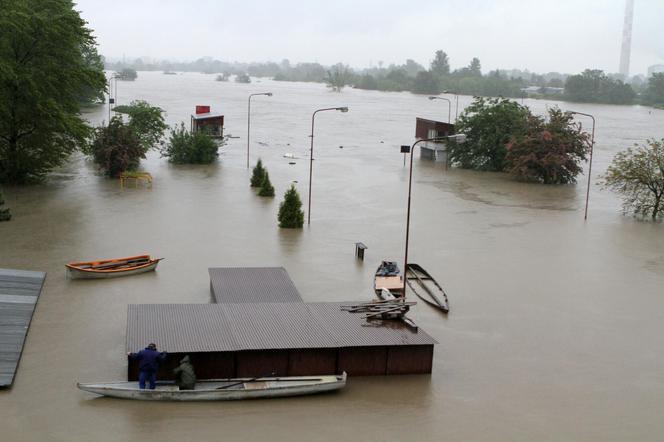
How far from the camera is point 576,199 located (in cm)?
4303

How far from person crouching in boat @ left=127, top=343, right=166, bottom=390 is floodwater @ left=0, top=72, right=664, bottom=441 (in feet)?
1.56

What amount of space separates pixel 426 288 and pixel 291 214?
29.8 feet

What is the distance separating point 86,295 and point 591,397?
42.6 ft

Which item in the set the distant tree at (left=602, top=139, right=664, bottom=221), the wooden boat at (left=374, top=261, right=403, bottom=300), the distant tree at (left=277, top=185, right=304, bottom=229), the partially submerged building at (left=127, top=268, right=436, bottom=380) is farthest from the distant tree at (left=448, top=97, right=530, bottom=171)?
the partially submerged building at (left=127, top=268, right=436, bottom=380)

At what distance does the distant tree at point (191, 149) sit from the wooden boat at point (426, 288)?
27.8 metres

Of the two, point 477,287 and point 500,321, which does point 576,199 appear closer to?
point 477,287

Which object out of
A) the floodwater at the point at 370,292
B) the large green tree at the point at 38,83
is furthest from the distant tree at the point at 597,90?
the large green tree at the point at 38,83

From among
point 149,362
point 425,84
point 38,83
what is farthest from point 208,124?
point 425,84

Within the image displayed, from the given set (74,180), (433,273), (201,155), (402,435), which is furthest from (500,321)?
(201,155)

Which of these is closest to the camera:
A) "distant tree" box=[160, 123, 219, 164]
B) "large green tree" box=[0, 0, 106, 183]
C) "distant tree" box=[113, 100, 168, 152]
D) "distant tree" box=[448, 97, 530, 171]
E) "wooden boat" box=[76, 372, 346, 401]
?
"wooden boat" box=[76, 372, 346, 401]

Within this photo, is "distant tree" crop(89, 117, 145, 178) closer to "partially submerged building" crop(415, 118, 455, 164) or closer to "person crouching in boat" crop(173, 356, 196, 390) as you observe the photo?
"partially submerged building" crop(415, 118, 455, 164)

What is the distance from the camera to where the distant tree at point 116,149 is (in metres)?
42.3

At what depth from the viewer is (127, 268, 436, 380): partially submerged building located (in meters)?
15.6

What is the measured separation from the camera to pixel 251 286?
68.1ft
